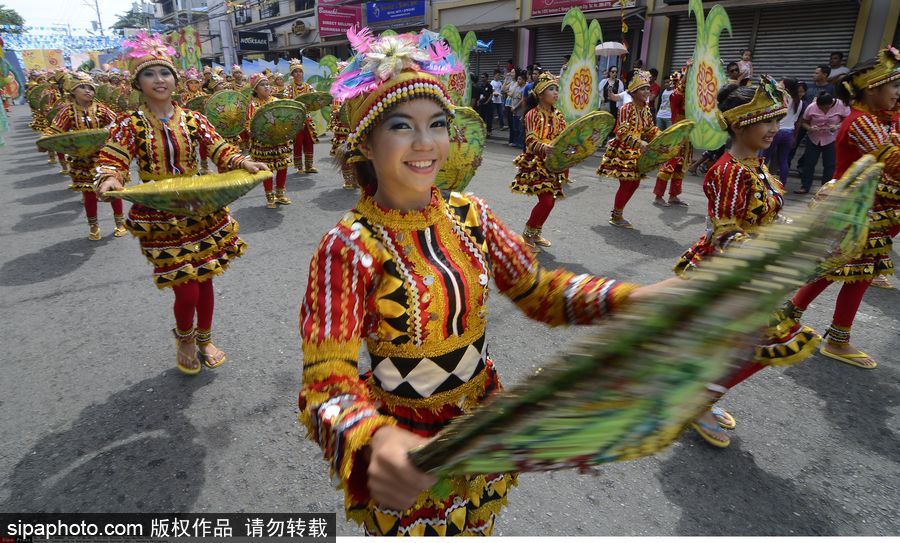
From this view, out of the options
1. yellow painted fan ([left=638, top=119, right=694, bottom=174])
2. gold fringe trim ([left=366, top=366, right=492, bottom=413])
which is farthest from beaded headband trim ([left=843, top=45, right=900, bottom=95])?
gold fringe trim ([left=366, top=366, right=492, bottom=413])

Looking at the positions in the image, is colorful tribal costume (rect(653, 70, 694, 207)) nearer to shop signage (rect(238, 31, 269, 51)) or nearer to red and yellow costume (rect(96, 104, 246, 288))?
red and yellow costume (rect(96, 104, 246, 288))

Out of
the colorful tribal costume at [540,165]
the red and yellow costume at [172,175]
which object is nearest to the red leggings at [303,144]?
the colorful tribal costume at [540,165]

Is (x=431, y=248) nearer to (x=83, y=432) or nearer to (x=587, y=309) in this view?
(x=587, y=309)

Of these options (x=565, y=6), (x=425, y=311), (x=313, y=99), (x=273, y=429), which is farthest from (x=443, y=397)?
(x=565, y=6)

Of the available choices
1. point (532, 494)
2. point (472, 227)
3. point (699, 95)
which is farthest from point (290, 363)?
point (699, 95)

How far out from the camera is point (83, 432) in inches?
117

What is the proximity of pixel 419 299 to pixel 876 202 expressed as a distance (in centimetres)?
392

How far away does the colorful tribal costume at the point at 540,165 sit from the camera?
566 cm

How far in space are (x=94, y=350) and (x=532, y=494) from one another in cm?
341

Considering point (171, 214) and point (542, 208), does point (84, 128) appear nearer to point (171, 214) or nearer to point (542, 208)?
point (171, 214)

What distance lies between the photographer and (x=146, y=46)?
3498 millimetres

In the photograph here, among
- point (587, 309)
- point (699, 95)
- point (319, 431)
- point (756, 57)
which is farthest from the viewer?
point (756, 57)

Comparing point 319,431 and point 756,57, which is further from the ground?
point 756,57

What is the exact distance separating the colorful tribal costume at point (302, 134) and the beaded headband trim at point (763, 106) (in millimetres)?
8501
